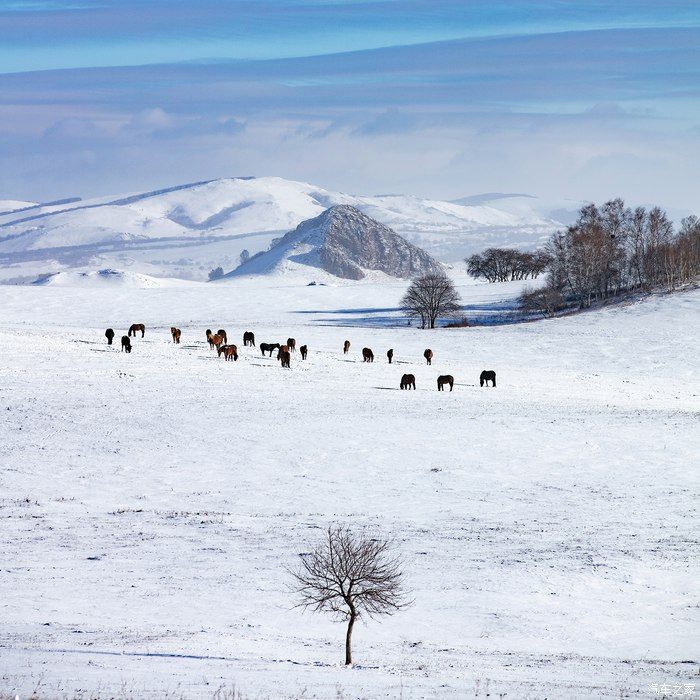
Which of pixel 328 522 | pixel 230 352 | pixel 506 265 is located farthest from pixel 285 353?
pixel 506 265

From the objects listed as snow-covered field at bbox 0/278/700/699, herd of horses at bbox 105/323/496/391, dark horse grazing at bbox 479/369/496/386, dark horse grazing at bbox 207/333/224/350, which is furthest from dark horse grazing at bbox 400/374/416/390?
dark horse grazing at bbox 207/333/224/350

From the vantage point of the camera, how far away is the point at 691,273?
10819 centimetres

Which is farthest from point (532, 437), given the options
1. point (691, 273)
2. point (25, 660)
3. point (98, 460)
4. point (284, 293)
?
point (284, 293)

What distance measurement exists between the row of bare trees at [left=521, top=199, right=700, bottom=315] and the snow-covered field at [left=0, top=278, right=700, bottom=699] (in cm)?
4871

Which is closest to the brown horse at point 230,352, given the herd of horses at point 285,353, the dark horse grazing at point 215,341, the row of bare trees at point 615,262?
the herd of horses at point 285,353

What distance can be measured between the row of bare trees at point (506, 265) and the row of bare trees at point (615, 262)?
28.0 meters

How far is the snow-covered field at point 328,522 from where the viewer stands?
18.3 m

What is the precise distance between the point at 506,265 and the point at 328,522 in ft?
442

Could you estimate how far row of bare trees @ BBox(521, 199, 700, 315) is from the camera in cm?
10443

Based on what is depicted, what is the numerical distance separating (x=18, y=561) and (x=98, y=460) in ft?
32.4

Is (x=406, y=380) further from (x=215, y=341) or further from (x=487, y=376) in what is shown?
(x=215, y=341)

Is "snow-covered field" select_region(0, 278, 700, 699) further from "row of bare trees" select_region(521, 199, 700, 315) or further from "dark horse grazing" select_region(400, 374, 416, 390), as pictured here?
"row of bare trees" select_region(521, 199, 700, 315)

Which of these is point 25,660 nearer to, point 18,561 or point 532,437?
point 18,561

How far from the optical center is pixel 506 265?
158375 millimetres
